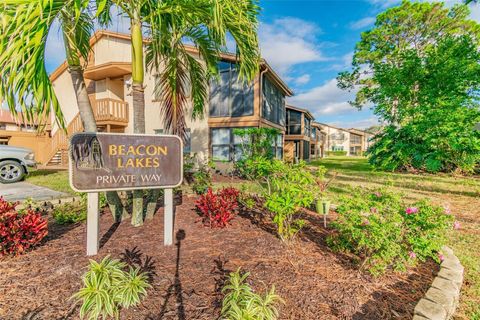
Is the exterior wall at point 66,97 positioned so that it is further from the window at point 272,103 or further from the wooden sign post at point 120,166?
the wooden sign post at point 120,166

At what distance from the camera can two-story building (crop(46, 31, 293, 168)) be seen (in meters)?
11.9

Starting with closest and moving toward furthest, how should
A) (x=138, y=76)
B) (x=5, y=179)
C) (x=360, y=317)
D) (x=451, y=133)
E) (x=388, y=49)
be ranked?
1. (x=360, y=317)
2. (x=138, y=76)
3. (x=5, y=179)
4. (x=451, y=133)
5. (x=388, y=49)

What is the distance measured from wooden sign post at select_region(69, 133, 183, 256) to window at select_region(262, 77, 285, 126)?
967cm

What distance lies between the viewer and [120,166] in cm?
316

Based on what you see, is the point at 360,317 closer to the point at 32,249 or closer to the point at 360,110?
the point at 32,249

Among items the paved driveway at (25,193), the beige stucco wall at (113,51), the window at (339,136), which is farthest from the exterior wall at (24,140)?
the window at (339,136)

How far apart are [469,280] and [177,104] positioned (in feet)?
18.8

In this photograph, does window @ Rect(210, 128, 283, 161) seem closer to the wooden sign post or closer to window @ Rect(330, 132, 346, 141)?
the wooden sign post

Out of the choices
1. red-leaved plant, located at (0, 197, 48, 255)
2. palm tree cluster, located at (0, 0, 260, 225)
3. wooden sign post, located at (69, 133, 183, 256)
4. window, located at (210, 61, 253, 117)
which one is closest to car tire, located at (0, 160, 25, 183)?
palm tree cluster, located at (0, 0, 260, 225)

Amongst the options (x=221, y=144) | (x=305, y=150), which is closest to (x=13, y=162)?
(x=221, y=144)

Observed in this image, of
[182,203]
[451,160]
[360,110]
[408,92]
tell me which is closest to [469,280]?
[182,203]

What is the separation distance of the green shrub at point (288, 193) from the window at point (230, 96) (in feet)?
28.7

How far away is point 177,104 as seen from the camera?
539 centimetres

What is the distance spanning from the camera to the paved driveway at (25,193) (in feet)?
20.6
